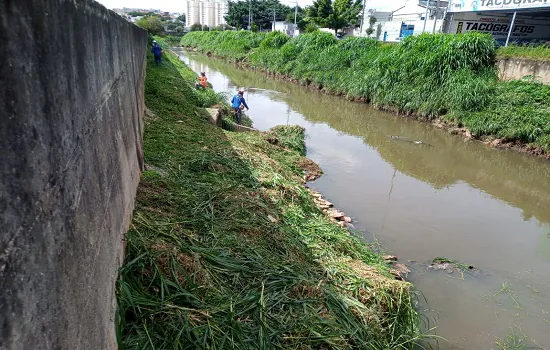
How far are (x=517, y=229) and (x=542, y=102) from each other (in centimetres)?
653

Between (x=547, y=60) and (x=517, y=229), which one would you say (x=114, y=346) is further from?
(x=547, y=60)

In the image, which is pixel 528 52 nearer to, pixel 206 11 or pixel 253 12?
pixel 253 12

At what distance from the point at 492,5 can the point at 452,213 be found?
16.1m

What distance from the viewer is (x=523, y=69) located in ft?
40.1

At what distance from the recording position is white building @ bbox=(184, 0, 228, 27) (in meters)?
114

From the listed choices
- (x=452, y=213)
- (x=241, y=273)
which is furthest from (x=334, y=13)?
(x=241, y=273)

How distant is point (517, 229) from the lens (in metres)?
6.33

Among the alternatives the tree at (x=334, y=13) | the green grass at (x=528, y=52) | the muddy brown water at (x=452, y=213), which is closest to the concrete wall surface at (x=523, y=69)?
the green grass at (x=528, y=52)

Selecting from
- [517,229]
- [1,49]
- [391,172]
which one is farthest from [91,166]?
[391,172]

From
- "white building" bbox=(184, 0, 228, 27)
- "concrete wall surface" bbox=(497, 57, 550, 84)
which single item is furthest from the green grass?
"white building" bbox=(184, 0, 228, 27)

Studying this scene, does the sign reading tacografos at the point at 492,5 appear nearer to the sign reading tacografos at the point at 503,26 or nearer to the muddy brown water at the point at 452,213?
the sign reading tacografos at the point at 503,26

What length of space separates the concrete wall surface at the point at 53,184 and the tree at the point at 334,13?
1397 inches

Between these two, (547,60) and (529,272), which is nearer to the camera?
(529,272)

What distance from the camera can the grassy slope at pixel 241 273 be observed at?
2.42m
